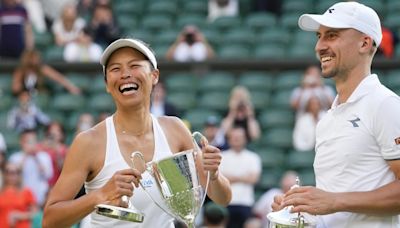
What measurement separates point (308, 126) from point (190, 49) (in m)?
2.58

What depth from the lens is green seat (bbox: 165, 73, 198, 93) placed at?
1377 cm

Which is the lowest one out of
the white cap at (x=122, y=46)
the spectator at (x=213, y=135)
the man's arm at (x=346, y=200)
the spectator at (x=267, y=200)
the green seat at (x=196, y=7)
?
the man's arm at (x=346, y=200)

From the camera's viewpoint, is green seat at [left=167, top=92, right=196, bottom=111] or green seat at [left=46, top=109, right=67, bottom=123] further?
green seat at [left=46, top=109, right=67, bottom=123]

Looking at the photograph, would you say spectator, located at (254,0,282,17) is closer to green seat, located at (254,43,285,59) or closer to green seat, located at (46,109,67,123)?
green seat, located at (254,43,285,59)

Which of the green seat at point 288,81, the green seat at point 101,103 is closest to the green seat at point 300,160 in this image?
the green seat at point 288,81

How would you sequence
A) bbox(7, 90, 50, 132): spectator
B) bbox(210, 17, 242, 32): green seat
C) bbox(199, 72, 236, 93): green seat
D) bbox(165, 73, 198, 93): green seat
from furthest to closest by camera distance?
bbox(210, 17, 242, 32): green seat → bbox(165, 73, 198, 93): green seat → bbox(199, 72, 236, 93): green seat → bbox(7, 90, 50, 132): spectator

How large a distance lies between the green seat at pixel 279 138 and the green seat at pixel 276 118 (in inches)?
3.5

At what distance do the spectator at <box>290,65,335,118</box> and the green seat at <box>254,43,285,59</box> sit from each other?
1583mm

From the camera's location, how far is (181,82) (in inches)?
547

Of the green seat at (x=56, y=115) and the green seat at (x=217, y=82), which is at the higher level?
the green seat at (x=217, y=82)

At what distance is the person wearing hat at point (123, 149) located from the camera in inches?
201

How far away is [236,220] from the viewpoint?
10.8 metres

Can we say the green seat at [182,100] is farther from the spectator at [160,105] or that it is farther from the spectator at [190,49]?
the spectator at [160,105]

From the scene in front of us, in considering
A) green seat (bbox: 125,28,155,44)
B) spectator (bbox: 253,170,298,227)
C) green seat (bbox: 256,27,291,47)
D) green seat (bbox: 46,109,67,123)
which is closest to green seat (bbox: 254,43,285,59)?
green seat (bbox: 256,27,291,47)
